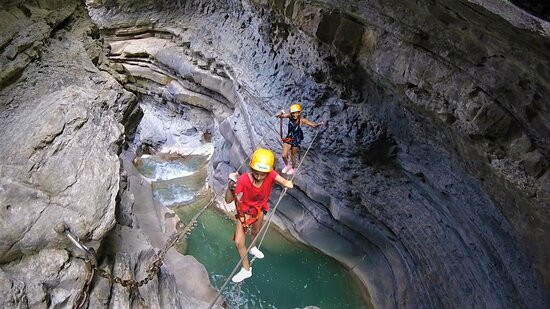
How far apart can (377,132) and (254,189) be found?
12.3ft

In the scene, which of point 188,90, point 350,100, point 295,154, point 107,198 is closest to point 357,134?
point 350,100

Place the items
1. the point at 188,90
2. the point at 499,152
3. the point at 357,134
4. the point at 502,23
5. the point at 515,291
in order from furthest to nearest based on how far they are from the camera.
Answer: the point at 188,90 → the point at 357,134 → the point at 515,291 → the point at 499,152 → the point at 502,23

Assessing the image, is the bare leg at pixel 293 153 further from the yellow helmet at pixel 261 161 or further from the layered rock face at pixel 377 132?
the yellow helmet at pixel 261 161

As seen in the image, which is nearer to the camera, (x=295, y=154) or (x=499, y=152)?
(x=499, y=152)

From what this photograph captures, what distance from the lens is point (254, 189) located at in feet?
16.4

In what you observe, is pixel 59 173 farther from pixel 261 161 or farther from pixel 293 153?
pixel 293 153

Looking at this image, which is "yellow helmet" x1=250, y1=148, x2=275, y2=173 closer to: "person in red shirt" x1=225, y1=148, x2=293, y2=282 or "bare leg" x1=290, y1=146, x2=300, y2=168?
"person in red shirt" x1=225, y1=148, x2=293, y2=282

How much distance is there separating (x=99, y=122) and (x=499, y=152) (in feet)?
17.2

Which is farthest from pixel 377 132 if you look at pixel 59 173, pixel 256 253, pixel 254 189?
pixel 59 173

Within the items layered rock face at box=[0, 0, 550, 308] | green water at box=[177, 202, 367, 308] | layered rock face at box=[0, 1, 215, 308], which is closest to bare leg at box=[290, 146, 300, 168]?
layered rock face at box=[0, 0, 550, 308]

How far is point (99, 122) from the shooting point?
222 inches

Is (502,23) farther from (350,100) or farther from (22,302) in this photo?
(22,302)

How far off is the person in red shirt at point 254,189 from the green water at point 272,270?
3.59 m

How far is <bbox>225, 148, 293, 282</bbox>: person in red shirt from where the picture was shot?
4840mm
